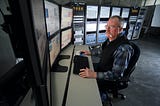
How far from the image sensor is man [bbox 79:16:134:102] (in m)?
1.16

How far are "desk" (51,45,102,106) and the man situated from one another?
10cm

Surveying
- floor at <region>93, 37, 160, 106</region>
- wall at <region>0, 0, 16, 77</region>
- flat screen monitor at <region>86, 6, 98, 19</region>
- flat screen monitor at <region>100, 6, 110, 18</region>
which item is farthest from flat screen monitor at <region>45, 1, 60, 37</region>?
flat screen monitor at <region>100, 6, 110, 18</region>

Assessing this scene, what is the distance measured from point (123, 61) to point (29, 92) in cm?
88

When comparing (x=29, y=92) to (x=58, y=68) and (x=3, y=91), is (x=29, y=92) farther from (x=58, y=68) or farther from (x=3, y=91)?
(x=58, y=68)

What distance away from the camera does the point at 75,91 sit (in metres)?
0.94

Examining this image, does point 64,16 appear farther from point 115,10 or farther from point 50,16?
point 115,10

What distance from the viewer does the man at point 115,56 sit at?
1.16 m

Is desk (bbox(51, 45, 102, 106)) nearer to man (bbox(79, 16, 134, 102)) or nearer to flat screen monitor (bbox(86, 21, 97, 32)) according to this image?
man (bbox(79, 16, 134, 102))

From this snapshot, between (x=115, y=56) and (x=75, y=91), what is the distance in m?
0.55

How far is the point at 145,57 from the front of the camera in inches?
149

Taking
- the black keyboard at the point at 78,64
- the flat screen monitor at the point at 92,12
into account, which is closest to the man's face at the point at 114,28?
the black keyboard at the point at 78,64

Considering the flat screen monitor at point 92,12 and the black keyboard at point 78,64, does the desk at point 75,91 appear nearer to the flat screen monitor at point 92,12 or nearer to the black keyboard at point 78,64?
the black keyboard at point 78,64

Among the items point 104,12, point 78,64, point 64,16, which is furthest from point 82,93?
point 104,12

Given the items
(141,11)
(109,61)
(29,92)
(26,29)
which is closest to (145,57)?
(141,11)
